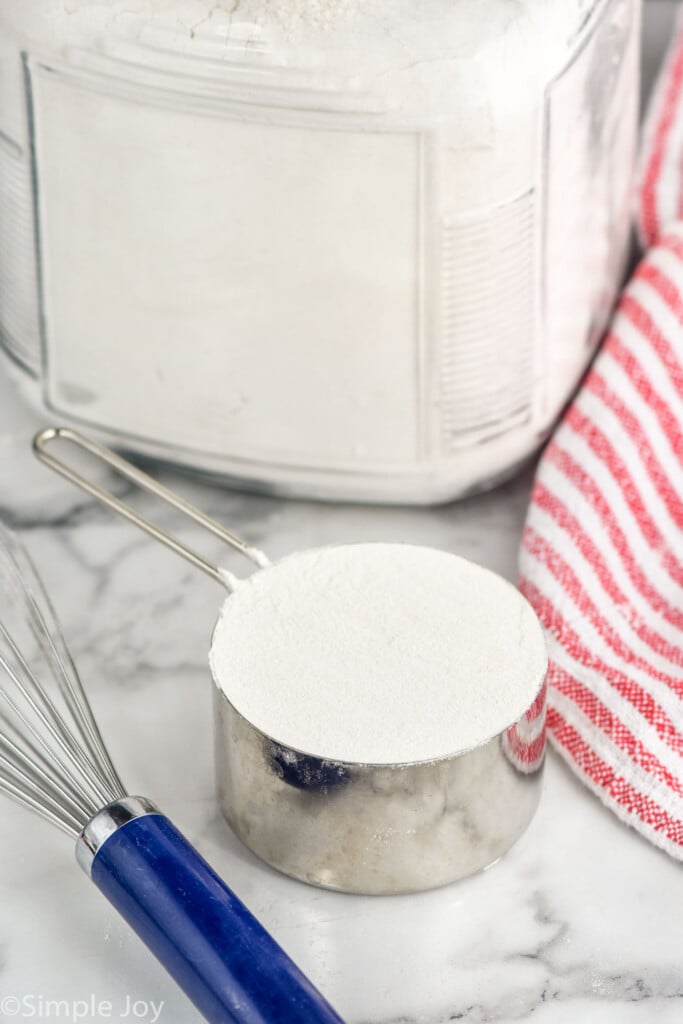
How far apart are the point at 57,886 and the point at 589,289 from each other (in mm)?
257

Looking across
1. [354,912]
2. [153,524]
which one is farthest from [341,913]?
[153,524]

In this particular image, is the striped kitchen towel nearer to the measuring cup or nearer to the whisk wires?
the measuring cup

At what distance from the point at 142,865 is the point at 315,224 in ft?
0.63

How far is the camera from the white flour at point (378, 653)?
0.36 metres

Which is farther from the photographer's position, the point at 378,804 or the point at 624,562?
the point at 624,562

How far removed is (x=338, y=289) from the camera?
446mm

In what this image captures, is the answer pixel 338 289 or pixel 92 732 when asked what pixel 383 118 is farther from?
pixel 92 732

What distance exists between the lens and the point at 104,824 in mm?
364

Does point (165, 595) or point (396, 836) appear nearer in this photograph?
point (396, 836)

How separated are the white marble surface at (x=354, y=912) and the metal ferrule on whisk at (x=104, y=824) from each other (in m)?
0.03

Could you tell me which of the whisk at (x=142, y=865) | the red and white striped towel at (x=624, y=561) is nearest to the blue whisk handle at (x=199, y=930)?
the whisk at (x=142, y=865)

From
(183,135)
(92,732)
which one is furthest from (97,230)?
(92,732)

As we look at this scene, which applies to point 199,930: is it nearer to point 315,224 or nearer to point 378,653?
point 378,653

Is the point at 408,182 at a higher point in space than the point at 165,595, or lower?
higher
